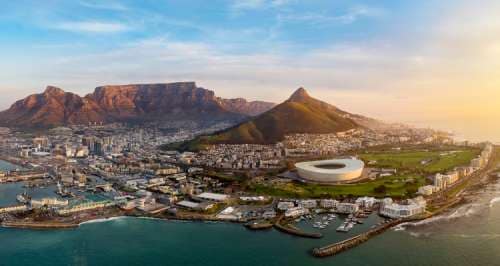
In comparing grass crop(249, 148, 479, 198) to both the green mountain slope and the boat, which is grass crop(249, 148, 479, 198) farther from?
the green mountain slope

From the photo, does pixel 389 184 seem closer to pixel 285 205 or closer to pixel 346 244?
pixel 285 205

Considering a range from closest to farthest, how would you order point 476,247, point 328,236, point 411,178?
point 476,247 → point 328,236 → point 411,178

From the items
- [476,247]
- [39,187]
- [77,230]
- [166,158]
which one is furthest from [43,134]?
[476,247]

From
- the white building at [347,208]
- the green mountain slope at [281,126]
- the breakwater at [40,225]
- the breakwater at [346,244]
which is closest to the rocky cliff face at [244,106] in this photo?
the green mountain slope at [281,126]

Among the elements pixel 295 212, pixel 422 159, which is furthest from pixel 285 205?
pixel 422 159

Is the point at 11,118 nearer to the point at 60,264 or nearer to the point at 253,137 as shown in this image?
the point at 253,137

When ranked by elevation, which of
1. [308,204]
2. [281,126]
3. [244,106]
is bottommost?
[308,204]
